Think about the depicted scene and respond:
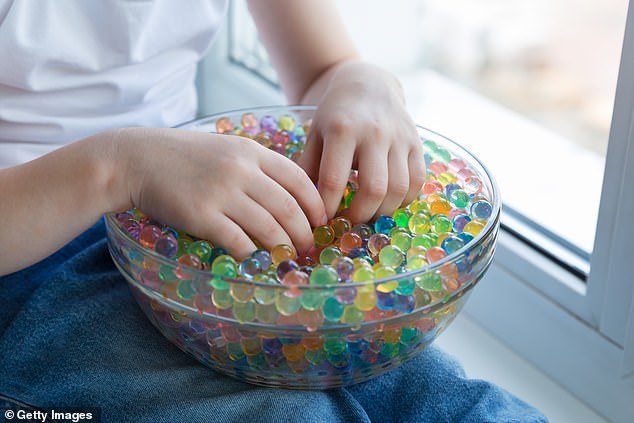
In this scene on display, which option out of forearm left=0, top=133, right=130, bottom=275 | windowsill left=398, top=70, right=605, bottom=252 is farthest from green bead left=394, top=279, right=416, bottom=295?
windowsill left=398, top=70, right=605, bottom=252

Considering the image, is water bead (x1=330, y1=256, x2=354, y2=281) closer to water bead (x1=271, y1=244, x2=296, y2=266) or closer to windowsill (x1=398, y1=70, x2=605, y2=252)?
water bead (x1=271, y1=244, x2=296, y2=266)

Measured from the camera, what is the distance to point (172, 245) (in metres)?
0.56

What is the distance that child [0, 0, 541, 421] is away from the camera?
577mm

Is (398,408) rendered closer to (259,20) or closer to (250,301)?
(250,301)

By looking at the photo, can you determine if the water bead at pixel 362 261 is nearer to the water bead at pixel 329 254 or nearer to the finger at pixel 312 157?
the water bead at pixel 329 254

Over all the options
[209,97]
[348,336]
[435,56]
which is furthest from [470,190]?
[435,56]

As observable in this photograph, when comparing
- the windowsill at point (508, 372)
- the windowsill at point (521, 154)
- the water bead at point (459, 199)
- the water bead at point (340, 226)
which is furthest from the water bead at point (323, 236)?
the windowsill at point (521, 154)

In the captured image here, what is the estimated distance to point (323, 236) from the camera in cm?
58

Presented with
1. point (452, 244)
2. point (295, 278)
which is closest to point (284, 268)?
point (295, 278)

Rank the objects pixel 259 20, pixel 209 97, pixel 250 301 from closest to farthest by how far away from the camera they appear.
→ pixel 250 301
pixel 259 20
pixel 209 97

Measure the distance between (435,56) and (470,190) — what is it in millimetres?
952

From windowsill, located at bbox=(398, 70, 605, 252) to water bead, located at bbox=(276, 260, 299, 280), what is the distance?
0.42 m

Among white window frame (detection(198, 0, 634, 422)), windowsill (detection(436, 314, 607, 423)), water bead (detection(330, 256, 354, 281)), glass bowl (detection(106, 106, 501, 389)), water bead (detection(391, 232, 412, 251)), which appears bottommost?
windowsill (detection(436, 314, 607, 423))

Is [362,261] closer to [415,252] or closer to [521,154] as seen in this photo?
[415,252]
